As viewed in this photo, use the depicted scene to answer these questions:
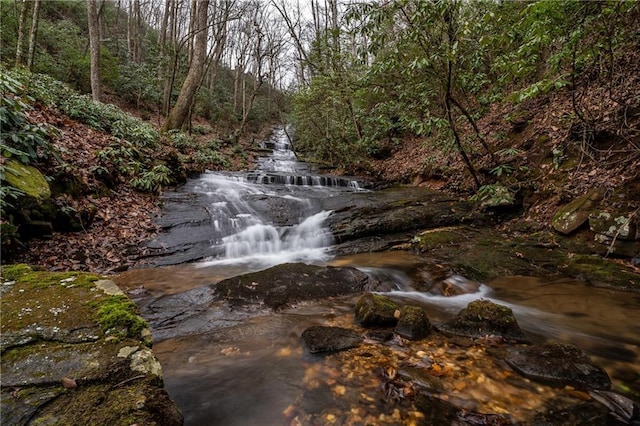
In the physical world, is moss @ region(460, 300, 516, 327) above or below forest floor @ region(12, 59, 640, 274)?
below

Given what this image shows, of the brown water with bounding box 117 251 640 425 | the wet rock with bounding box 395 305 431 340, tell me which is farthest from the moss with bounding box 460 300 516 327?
the wet rock with bounding box 395 305 431 340

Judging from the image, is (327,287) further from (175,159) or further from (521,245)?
(175,159)

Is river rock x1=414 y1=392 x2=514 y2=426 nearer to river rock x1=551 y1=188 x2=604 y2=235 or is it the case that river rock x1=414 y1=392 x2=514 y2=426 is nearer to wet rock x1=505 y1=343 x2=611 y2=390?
wet rock x1=505 y1=343 x2=611 y2=390

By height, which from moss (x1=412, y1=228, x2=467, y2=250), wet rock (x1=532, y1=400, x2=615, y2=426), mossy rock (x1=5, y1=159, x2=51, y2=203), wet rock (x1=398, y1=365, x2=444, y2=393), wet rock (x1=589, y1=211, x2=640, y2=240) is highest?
mossy rock (x1=5, y1=159, x2=51, y2=203)

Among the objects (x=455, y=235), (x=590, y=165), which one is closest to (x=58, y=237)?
(x=455, y=235)

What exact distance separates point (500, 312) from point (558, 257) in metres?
2.92

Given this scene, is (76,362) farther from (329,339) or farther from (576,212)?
(576,212)

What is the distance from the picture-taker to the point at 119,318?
1.94 meters

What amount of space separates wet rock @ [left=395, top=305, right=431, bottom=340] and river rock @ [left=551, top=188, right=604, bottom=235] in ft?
13.7

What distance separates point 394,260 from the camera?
569 centimetres

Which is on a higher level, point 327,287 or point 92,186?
point 92,186

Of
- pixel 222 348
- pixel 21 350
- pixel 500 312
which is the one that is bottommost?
pixel 222 348

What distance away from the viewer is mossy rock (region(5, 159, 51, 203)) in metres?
4.32

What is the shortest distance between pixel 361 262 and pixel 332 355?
295 centimetres
